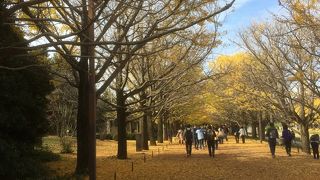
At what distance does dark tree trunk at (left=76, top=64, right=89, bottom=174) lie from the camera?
47.0 feet

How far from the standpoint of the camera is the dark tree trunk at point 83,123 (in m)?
14.3

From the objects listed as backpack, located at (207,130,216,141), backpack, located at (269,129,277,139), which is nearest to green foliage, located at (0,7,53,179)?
backpack, located at (207,130,216,141)

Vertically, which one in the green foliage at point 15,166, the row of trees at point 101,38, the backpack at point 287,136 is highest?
the row of trees at point 101,38

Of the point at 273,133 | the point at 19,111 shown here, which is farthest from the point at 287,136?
the point at 19,111

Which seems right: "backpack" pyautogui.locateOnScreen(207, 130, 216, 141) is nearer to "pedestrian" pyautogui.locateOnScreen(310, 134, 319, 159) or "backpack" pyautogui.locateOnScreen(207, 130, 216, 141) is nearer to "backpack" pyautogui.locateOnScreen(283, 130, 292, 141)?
"backpack" pyautogui.locateOnScreen(283, 130, 292, 141)

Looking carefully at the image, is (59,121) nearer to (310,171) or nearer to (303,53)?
(303,53)

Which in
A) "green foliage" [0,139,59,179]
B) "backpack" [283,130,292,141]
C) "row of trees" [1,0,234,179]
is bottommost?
"green foliage" [0,139,59,179]

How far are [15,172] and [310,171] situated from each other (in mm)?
9775

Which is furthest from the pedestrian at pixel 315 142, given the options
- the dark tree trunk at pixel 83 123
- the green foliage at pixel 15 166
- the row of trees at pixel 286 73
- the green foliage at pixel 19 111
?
the green foliage at pixel 15 166

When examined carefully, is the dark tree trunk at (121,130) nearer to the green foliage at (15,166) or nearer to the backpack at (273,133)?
the backpack at (273,133)

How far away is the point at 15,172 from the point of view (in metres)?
11.4

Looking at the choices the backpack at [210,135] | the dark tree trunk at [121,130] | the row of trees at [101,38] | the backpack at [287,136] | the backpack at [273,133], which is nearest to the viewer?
the row of trees at [101,38]

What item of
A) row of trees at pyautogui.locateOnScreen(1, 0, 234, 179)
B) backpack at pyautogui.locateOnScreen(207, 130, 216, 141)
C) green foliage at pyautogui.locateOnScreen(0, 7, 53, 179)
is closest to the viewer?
row of trees at pyautogui.locateOnScreen(1, 0, 234, 179)

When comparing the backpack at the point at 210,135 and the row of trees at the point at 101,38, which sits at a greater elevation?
the row of trees at the point at 101,38
